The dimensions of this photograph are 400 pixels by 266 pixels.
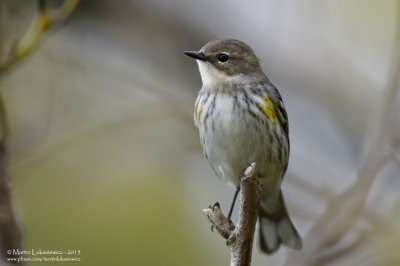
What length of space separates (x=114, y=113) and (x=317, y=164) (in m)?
2.03

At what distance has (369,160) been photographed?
12.8 ft

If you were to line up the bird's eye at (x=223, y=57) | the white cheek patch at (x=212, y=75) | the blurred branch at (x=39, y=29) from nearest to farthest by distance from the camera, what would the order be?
the blurred branch at (x=39, y=29) < the white cheek patch at (x=212, y=75) < the bird's eye at (x=223, y=57)

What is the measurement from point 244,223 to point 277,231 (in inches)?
90.2

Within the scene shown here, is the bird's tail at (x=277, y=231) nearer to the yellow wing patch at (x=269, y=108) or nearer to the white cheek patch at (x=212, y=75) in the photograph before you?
the yellow wing patch at (x=269, y=108)

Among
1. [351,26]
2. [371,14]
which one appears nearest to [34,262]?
[351,26]

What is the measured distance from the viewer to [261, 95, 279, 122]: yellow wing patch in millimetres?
4688

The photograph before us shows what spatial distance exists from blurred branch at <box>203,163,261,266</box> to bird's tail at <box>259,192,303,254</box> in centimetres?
187

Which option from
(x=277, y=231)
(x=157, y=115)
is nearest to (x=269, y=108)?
(x=277, y=231)

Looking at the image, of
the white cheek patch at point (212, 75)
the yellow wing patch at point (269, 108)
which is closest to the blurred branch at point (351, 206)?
the yellow wing patch at point (269, 108)

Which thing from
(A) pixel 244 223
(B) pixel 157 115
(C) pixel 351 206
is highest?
(A) pixel 244 223

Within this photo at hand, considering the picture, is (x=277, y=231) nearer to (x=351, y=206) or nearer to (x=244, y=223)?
(x=351, y=206)

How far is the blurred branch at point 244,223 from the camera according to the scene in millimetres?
2994

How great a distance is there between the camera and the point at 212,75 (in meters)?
4.92

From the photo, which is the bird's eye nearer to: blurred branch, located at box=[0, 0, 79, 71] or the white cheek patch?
the white cheek patch
